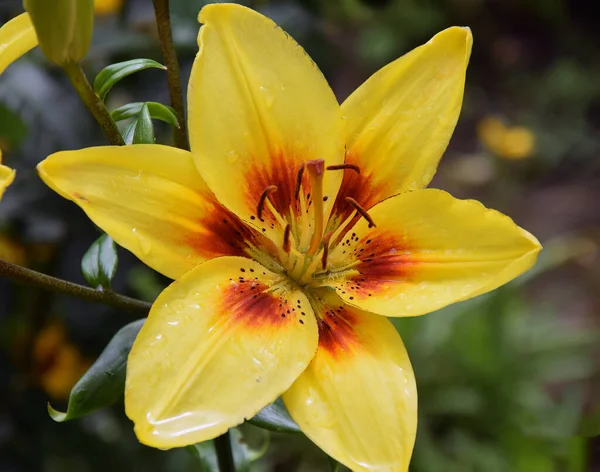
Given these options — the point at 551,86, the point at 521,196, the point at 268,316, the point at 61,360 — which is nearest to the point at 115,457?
the point at 61,360

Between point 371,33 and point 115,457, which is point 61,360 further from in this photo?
point 371,33

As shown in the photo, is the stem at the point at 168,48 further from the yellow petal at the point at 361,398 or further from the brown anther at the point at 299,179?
the yellow petal at the point at 361,398

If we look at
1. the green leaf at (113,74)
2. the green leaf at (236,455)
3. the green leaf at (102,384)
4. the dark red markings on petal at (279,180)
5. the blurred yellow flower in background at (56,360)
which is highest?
the green leaf at (113,74)

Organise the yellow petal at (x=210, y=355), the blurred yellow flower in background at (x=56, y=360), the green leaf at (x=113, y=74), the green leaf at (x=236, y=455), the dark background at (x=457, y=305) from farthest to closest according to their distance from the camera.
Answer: the blurred yellow flower in background at (x=56, y=360)
the dark background at (x=457, y=305)
the green leaf at (x=236, y=455)
the green leaf at (x=113, y=74)
the yellow petal at (x=210, y=355)

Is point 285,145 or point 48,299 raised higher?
point 285,145

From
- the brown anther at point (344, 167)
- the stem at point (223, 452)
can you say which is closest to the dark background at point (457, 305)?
the stem at point (223, 452)
